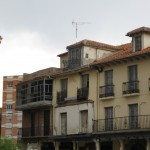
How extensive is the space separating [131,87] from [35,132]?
47.7ft

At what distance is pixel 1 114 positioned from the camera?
103562mm

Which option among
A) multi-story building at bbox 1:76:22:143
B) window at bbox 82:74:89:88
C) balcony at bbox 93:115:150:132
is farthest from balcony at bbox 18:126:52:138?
multi-story building at bbox 1:76:22:143

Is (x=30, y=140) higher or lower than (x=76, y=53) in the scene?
lower

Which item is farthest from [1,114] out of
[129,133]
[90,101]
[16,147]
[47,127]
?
[129,133]

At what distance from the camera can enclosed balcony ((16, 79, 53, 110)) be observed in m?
49.6

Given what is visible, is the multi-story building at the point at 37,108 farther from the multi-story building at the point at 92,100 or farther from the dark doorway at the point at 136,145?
the dark doorway at the point at 136,145

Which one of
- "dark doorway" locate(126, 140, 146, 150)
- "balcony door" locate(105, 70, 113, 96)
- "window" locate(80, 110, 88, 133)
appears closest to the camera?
"dark doorway" locate(126, 140, 146, 150)

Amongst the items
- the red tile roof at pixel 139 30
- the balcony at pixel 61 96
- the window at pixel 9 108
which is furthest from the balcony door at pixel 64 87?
the window at pixel 9 108

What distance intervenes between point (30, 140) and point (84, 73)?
984 cm

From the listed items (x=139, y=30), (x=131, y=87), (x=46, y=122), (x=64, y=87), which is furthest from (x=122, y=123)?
(x=46, y=122)

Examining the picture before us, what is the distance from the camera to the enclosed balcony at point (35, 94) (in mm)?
49562

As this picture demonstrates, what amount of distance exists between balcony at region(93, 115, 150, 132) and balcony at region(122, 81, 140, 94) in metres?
2.00

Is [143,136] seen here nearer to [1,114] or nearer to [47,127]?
[47,127]

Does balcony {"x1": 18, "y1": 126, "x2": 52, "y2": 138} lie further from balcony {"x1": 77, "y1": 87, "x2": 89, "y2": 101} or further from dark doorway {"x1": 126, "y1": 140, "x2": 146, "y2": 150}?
dark doorway {"x1": 126, "y1": 140, "x2": 146, "y2": 150}
